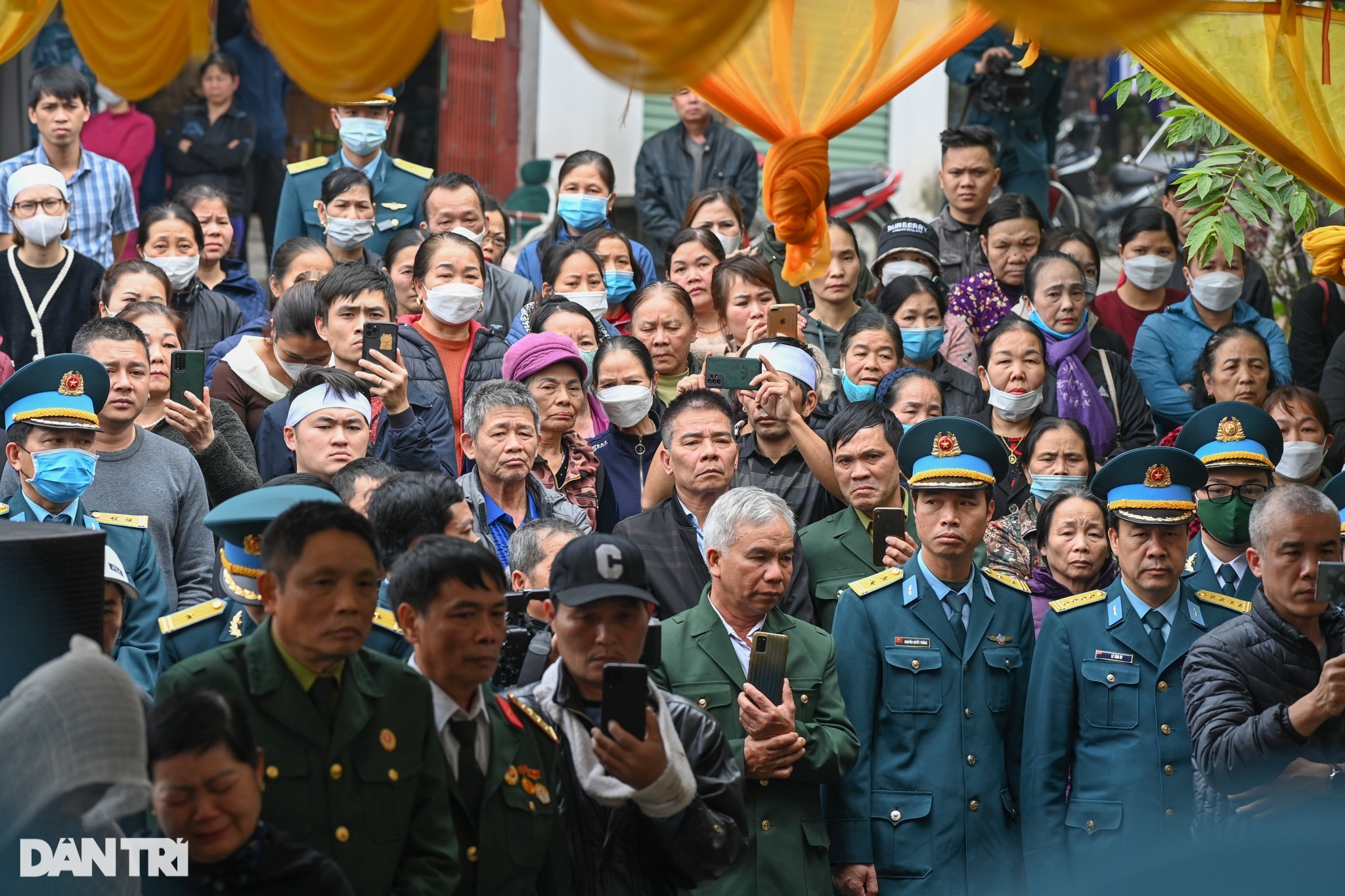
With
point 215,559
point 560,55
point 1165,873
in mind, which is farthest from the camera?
point 560,55

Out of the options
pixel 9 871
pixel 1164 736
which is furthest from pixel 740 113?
pixel 9 871

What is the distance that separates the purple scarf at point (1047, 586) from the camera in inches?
224

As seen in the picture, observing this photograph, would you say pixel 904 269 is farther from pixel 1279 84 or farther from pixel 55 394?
pixel 55 394

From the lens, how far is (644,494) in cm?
604

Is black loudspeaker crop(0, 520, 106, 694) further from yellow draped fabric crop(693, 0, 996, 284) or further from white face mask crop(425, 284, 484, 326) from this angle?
white face mask crop(425, 284, 484, 326)

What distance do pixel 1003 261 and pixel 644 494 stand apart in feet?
9.09

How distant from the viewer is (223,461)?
5.67 metres

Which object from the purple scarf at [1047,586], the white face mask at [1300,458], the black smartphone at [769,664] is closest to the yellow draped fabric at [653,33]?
the black smartphone at [769,664]

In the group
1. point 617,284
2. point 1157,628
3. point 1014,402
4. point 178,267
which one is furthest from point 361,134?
point 1157,628

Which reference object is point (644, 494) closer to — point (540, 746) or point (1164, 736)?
point (1164, 736)

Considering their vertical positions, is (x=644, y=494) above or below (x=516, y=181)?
below

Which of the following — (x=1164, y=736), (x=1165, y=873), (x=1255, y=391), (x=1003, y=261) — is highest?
(x=1003, y=261)

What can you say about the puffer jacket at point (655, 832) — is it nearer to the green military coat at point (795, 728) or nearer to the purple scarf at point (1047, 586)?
the green military coat at point (795, 728)

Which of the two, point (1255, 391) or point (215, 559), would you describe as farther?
point (1255, 391)
